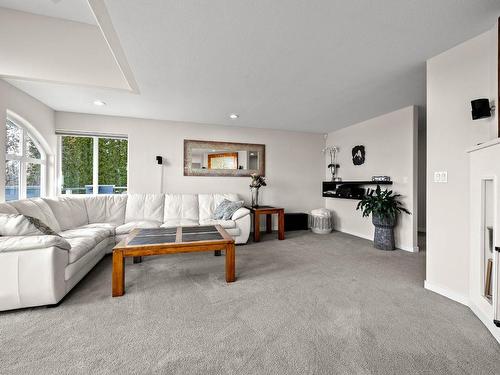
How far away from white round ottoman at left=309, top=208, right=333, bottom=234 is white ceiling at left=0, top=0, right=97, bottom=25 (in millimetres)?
4832

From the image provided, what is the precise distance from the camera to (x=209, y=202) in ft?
14.4

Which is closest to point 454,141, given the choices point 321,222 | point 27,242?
point 321,222

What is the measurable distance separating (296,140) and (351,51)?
10.8 ft

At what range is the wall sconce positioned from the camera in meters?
1.80

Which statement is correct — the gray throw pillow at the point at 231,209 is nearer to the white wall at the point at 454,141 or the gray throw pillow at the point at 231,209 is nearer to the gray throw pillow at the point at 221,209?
the gray throw pillow at the point at 221,209

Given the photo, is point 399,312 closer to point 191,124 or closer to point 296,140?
point 296,140

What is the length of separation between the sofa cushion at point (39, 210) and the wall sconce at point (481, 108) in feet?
15.3

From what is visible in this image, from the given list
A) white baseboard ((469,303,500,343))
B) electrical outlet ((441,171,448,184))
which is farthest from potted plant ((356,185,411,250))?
white baseboard ((469,303,500,343))

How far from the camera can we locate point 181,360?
1.34m

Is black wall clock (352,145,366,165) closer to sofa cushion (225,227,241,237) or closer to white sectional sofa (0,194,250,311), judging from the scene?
white sectional sofa (0,194,250,311)

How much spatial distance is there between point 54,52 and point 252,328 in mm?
3782

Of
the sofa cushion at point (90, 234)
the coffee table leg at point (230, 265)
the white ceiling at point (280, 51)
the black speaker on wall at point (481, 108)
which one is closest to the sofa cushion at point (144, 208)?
the sofa cushion at point (90, 234)

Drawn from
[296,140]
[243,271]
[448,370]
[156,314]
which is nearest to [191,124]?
[296,140]

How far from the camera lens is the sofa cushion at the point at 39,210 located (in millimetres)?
2603
